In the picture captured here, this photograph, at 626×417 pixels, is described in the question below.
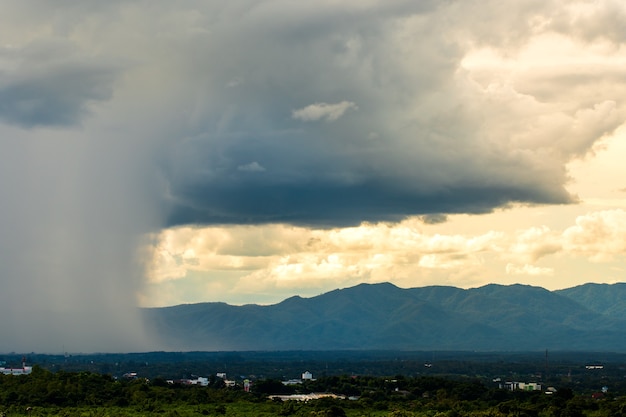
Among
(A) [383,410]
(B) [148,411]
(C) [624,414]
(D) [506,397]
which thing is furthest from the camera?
(D) [506,397]

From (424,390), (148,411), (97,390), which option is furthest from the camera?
(424,390)

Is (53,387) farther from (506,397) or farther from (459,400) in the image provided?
(506,397)

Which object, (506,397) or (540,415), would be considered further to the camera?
(506,397)

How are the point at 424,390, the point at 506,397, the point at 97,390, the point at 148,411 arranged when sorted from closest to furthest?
the point at 148,411, the point at 97,390, the point at 506,397, the point at 424,390

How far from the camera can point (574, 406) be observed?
14338cm

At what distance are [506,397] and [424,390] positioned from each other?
21.3 meters

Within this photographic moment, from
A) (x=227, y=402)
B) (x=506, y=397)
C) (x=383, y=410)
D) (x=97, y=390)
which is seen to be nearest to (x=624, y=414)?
(x=383, y=410)

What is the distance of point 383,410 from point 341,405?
25.1 feet

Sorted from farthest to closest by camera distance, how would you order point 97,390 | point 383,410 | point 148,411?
point 97,390, point 383,410, point 148,411

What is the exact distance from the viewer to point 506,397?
182000 millimetres

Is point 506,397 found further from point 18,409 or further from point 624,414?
point 18,409

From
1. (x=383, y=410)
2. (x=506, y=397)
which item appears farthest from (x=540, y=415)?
(x=506, y=397)

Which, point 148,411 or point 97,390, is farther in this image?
point 97,390

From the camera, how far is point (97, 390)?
164 meters
